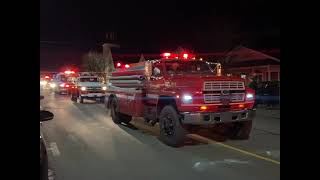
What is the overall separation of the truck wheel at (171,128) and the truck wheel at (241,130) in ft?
6.29

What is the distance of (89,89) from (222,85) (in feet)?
58.5

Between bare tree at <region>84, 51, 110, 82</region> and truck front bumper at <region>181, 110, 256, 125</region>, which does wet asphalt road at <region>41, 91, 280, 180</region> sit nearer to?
truck front bumper at <region>181, 110, 256, 125</region>

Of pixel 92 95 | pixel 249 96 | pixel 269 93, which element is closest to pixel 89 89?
pixel 92 95

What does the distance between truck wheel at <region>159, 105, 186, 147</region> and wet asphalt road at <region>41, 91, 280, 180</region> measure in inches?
7.5

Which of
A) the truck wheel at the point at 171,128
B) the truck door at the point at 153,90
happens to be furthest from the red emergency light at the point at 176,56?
the truck wheel at the point at 171,128

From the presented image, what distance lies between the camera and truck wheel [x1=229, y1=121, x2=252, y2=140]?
11.2 metres

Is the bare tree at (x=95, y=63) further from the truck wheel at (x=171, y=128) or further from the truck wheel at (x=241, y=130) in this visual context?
the truck wheel at (x=171, y=128)

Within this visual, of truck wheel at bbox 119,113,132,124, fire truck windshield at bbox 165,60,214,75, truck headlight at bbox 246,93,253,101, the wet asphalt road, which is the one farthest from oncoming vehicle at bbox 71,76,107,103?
truck headlight at bbox 246,93,253,101

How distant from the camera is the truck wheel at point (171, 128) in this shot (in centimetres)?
1007

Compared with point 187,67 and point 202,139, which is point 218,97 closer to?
point 202,139
